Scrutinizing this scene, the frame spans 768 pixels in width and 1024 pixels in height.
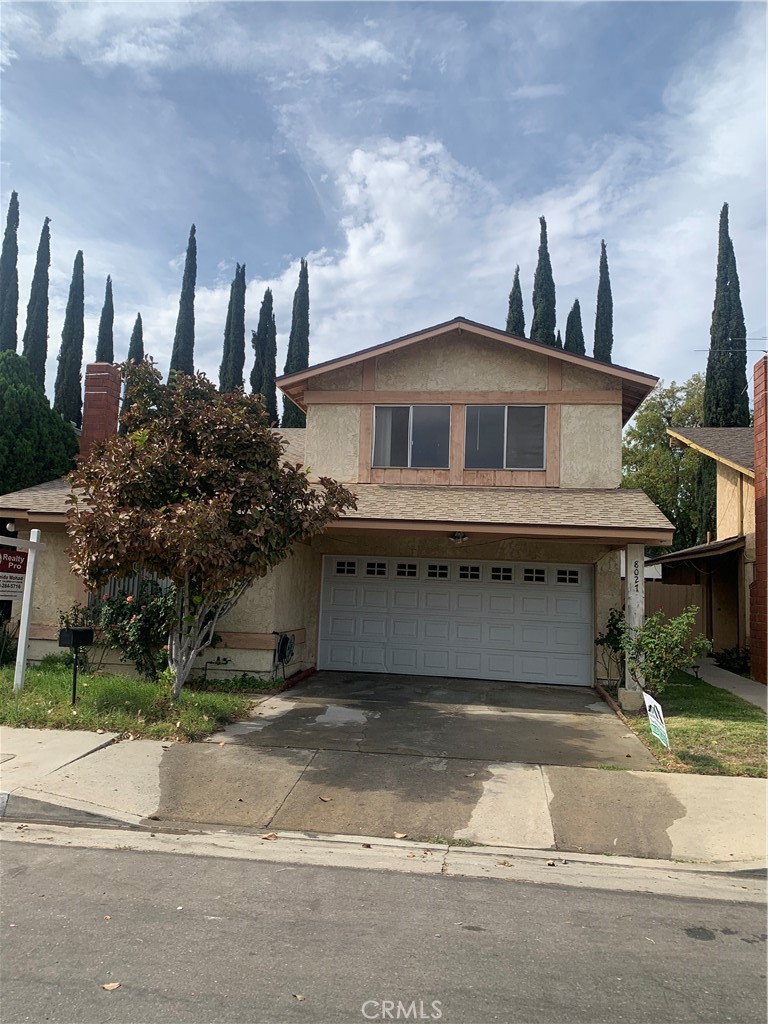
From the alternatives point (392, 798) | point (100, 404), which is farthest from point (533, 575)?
point (100, 404)

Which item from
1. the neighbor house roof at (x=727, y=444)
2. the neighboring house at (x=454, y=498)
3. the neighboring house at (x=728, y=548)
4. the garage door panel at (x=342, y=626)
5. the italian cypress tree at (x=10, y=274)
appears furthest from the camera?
the italian cypress tree at (x=10, y=274)

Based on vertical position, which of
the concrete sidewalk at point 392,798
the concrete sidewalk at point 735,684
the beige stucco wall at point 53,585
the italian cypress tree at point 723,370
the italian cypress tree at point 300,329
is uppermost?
the italian cypress tree at point 300,329

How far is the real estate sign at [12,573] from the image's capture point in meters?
10.5

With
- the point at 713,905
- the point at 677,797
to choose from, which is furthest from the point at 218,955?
the point at 677,797

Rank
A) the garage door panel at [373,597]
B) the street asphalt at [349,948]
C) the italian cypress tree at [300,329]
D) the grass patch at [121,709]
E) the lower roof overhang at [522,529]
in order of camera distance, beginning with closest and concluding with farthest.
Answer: the street asphalt at [349,948], the grass patch at [121,709], the lower roof overhang at [522,529], the garage door panel at [373,597], the italian cypress tree at [300,329]

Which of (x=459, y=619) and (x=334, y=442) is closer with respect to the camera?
(x=459, y=619)

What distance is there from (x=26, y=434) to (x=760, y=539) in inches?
771

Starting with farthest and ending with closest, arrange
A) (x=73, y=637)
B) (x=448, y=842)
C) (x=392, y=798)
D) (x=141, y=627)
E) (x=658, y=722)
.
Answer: (x=141, y=627), (x=73, y=637), (x=658, y=722), (x=392, y=798), (x=448, y=842)

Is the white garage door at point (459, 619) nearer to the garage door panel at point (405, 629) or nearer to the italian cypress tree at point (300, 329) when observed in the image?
the garage door panel at point (405, 629)

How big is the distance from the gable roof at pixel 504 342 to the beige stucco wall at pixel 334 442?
72 centimetres

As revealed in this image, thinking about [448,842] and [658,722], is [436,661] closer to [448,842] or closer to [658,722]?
[658,722]

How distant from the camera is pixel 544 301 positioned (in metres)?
35.3

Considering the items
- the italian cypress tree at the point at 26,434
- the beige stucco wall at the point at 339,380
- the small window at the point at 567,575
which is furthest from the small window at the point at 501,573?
the italian cypress tree at the point at 26,434

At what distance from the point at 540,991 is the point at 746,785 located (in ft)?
15.1
